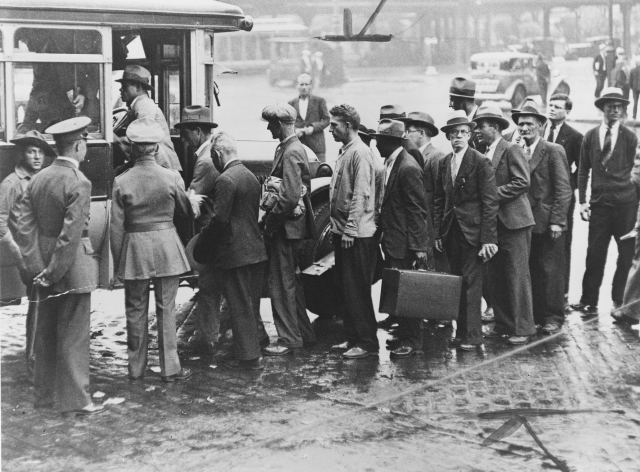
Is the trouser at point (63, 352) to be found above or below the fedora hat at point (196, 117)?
below

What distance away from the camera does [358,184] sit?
8.09m

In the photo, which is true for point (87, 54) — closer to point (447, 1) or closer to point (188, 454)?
point (188, 454)

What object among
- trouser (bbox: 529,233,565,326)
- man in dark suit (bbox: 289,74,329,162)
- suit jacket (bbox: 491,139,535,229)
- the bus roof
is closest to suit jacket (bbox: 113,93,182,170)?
the bus roof

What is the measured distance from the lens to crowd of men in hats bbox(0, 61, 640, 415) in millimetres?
6918

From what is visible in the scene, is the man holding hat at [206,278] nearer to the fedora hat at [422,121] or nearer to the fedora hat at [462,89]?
the fedora hat at [422,121]

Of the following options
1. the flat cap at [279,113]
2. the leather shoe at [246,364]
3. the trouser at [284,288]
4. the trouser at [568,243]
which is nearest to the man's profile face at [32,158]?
the flat cap at [279,113]

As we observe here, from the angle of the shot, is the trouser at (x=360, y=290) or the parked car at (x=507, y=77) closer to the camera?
the trouser at (x=360, y=290)

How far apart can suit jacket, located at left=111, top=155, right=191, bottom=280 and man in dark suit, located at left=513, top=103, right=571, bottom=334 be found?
3251 millimetres

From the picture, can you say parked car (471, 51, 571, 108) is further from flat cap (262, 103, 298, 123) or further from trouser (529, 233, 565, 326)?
flat cap (262, 103, 298, 123)

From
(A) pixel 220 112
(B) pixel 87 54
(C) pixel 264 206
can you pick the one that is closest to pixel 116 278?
(C) pixel 264 206

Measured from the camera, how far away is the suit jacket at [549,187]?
8883mm

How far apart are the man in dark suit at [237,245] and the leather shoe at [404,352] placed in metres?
1.07

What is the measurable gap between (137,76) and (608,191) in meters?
4.36

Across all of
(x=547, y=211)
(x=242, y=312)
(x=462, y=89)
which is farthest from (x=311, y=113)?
(x=242, y=312)
